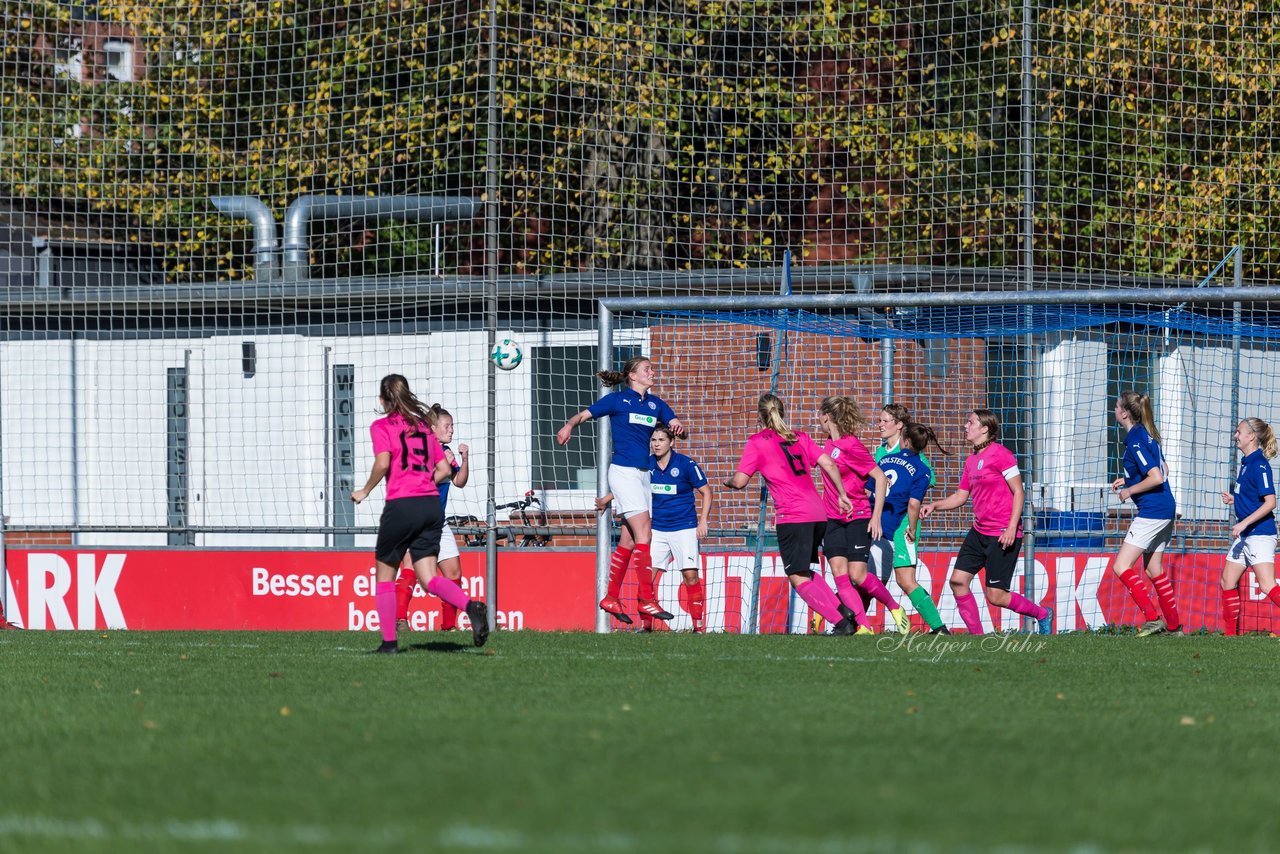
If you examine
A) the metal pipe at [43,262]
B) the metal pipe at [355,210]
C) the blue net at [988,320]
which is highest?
the metal pipe at [355,210]

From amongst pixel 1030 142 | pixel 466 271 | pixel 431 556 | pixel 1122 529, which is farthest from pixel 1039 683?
pixel 466 271

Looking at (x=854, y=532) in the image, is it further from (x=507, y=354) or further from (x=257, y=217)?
(x=257, y=217)

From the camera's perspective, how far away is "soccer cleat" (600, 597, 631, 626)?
12.7m

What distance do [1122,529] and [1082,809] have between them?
9.65 m

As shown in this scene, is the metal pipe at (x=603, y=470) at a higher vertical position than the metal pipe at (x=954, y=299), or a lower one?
lower

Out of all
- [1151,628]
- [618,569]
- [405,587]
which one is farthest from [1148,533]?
→ [405,587]

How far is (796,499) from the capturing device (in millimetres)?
11711

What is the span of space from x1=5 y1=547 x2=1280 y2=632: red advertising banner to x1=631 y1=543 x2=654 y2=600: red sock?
74 centimetres

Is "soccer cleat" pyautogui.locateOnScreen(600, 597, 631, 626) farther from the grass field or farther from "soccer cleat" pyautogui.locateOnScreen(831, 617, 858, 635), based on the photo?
the grass field

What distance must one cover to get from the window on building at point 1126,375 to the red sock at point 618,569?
13.8 feet

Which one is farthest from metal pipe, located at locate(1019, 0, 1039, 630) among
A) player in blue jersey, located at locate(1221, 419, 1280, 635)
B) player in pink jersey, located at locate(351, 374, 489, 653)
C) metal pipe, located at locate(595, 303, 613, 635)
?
player in pink jersey, located at locate(351, 374, 489, 653)

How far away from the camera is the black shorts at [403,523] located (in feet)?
32.7

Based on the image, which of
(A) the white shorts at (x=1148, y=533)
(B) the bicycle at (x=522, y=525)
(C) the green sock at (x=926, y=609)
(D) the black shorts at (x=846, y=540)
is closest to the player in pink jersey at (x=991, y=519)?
(C) the green sock at (x=926, y=609)

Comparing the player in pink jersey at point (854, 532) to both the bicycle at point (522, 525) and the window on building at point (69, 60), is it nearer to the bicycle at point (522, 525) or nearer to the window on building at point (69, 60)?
the bicycle at point (522, 525)
